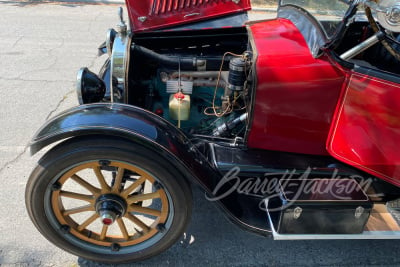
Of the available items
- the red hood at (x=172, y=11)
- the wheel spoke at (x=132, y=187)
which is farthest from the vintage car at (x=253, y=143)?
the red hood at (x=172, y=11)

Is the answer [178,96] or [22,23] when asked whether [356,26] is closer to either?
[178,96]

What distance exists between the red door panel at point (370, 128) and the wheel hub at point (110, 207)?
4.43 ft

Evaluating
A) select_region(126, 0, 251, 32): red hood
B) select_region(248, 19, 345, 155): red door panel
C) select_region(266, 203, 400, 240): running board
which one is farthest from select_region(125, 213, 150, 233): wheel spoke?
select_region(126, 0, 251, 32): red hood

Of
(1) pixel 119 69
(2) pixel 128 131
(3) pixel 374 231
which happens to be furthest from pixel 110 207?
(3) pixel 374 231

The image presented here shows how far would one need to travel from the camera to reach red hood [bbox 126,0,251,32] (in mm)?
2621

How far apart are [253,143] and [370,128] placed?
0.70 meters

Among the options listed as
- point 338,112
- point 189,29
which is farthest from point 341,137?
point 189,29

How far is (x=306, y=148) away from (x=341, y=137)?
248mm

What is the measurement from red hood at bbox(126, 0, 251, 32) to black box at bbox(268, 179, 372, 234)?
61.4 inches

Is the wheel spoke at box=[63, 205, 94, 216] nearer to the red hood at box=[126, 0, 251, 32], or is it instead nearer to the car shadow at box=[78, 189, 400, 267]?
the car shadow at box=[78, 189, 400, 267]

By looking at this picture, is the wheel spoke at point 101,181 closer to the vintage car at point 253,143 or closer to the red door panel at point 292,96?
the vintage car at point 253,143

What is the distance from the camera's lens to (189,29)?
2.72 metres

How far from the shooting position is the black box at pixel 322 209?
6.38ft

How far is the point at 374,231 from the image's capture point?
6.69ft
